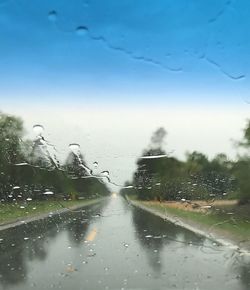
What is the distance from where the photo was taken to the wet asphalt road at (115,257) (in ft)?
26.1

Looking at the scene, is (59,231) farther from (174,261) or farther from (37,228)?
(174,261)

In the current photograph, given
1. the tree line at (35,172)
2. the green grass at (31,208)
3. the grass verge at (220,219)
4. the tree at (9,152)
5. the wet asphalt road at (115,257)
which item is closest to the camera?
the wet asphalt road at (115,257)

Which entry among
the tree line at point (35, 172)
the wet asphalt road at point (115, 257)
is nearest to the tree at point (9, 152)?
the tree line at point (35, 172)

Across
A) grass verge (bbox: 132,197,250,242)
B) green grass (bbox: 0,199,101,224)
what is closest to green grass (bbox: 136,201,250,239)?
grass verge (bbox: 132,197,250,242)

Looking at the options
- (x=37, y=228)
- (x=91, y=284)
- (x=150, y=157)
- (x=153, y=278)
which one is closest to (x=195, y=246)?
(x=150, y=157)

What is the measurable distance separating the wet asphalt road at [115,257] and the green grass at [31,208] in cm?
47

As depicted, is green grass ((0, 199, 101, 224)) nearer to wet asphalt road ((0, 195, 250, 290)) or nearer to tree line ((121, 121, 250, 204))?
wet asphalt road ((0, 195, 250, 290))

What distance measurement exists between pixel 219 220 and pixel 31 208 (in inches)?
189

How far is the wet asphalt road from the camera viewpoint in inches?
313

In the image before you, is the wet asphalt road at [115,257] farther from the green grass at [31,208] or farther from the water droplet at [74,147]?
the water droplet at [74,147]

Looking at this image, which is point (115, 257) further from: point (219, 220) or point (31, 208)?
point (31, 208)

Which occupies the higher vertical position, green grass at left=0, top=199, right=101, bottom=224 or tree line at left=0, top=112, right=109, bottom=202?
tree line at left=0, top=112, right=109, bottom=202

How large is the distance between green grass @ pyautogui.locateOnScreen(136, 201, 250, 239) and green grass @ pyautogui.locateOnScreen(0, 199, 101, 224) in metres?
1.85

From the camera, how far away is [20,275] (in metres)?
8.57
